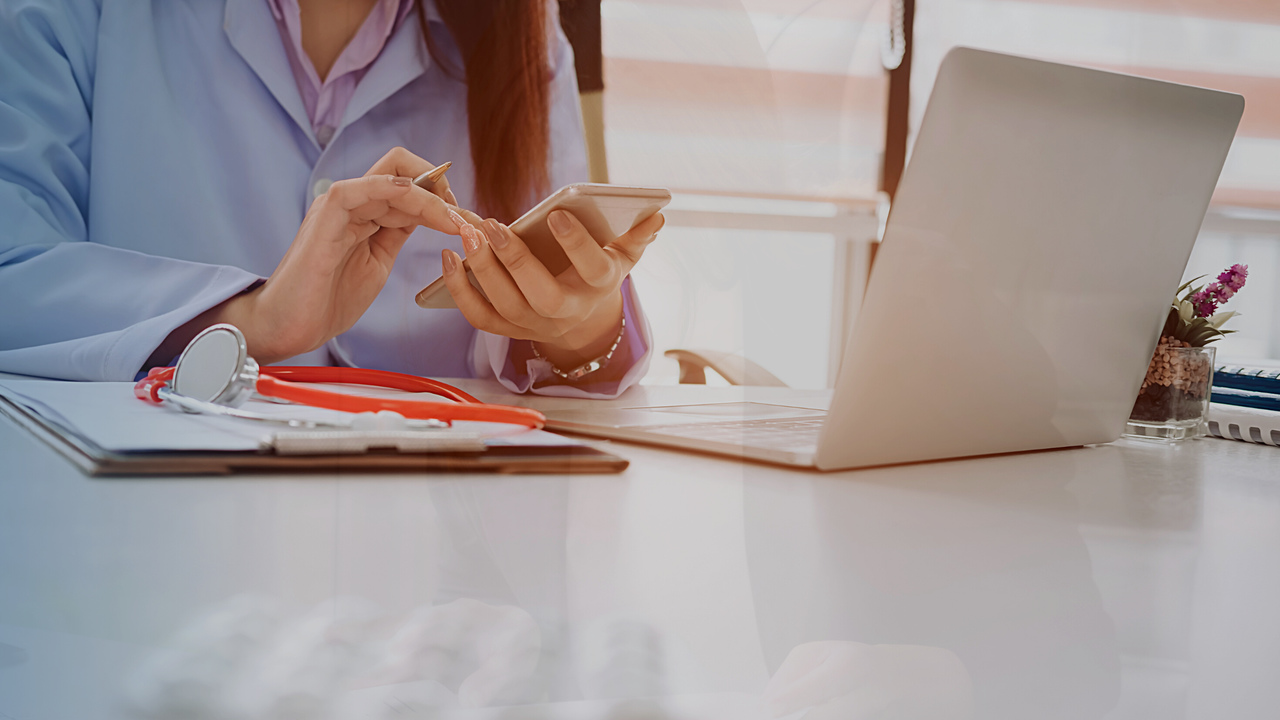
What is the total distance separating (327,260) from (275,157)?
1.06 feet

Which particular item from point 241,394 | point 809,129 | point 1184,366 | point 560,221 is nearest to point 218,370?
point 241,394

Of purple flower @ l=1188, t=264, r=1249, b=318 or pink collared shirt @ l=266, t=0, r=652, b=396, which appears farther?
pink collared shirt @ l=266, t=0, r=652, b=396

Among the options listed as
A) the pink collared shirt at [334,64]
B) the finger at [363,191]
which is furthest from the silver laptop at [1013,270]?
the pink collared shirt at [334,64]

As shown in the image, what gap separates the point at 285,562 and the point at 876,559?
0.43ft

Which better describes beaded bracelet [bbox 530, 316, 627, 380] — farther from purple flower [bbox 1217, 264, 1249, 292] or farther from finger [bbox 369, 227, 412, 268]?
purple flower [bbox 1217, 264, 1249, 292]

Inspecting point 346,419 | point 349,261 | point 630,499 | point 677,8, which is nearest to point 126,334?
point 349,261

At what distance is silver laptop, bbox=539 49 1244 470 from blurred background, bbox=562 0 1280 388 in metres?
0.03

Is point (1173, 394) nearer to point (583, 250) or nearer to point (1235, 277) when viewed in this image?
point (1235, 277)

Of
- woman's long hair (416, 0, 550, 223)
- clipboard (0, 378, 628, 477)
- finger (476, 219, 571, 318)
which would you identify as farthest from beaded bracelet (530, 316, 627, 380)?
clipboard (0, 378, 628, 477)

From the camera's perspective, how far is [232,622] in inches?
4.7

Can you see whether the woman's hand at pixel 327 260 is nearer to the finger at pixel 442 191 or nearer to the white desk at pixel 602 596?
the finger at pixel 442 191

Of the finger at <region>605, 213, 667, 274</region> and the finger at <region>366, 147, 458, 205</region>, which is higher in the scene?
the finger at <region>366, 147, 458, 205</region>

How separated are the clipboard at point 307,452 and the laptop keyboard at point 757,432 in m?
0.05

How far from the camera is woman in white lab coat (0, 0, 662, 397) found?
1.90 ft
